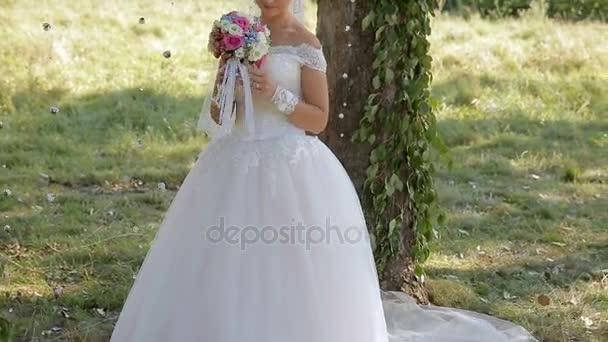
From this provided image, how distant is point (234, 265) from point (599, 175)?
4459 mm

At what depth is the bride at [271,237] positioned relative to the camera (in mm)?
2881

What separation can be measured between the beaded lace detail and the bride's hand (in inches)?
5.2

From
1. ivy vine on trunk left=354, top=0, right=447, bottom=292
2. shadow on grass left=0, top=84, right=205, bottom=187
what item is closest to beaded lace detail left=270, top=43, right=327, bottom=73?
ivy vine on trunk left=354, top=0, right=447, bottom=292

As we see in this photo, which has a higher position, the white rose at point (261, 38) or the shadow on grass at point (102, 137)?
the white rose at point (261, 38)

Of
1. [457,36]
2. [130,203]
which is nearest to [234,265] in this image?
[130,203]

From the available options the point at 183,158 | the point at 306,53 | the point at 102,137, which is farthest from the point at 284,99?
the point at 102,137

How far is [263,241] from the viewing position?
2883mm

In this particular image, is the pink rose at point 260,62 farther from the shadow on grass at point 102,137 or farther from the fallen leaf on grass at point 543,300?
the shadow on grass at point 102,137

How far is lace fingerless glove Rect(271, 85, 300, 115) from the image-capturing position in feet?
9.48

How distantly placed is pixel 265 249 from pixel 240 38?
68cm

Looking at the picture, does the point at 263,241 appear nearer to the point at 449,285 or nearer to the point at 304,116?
the point at 304,116

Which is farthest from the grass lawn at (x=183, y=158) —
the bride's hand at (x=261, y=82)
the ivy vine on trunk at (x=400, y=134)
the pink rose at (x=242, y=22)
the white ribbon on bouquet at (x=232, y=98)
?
the pink rose at (x=242, y=22)

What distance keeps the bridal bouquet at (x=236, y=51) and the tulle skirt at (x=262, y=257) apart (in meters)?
0.13

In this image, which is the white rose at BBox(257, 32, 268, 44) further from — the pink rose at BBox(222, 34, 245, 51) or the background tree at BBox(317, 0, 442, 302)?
the background tree at BBox(317, 0, 442, 302)
